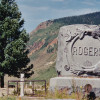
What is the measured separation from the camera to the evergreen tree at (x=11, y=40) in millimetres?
20397

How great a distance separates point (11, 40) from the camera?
21938 mm

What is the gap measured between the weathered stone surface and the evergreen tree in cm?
948

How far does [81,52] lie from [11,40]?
11688 mm

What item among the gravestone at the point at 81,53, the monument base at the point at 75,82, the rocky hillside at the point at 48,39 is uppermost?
the rocky hillside at the point at 48,39

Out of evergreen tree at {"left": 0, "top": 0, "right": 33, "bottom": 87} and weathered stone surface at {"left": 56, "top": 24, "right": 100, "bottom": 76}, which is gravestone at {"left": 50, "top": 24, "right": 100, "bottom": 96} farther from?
evergreen tree at {"left": 0, "top": 0, "right": 33, "bottom": 87}

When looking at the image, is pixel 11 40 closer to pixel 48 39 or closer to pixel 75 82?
pixel 75 82

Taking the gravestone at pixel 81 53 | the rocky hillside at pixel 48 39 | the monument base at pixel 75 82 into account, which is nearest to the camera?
the monument base at pixel 75 82

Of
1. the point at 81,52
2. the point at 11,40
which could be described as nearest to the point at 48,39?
the point at 11,40

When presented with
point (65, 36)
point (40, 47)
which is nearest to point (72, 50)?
point (65, 36)

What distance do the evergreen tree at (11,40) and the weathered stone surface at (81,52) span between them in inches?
373

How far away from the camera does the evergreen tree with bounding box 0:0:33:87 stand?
20397 millimetres

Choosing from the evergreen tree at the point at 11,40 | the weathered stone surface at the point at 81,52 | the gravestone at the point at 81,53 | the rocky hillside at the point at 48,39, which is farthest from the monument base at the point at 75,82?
the rocky hillside at the point at 48,39

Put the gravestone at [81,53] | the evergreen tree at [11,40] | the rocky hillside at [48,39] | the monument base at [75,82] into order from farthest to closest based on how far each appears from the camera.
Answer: the rocky hillside at [48,39]
the evergreen tree at [11,40]
the gravestone at [81,53]
the monument base at [75,82]

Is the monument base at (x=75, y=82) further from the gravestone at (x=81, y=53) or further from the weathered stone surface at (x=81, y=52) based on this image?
the weathered stone surface at (x=81, y=52)
